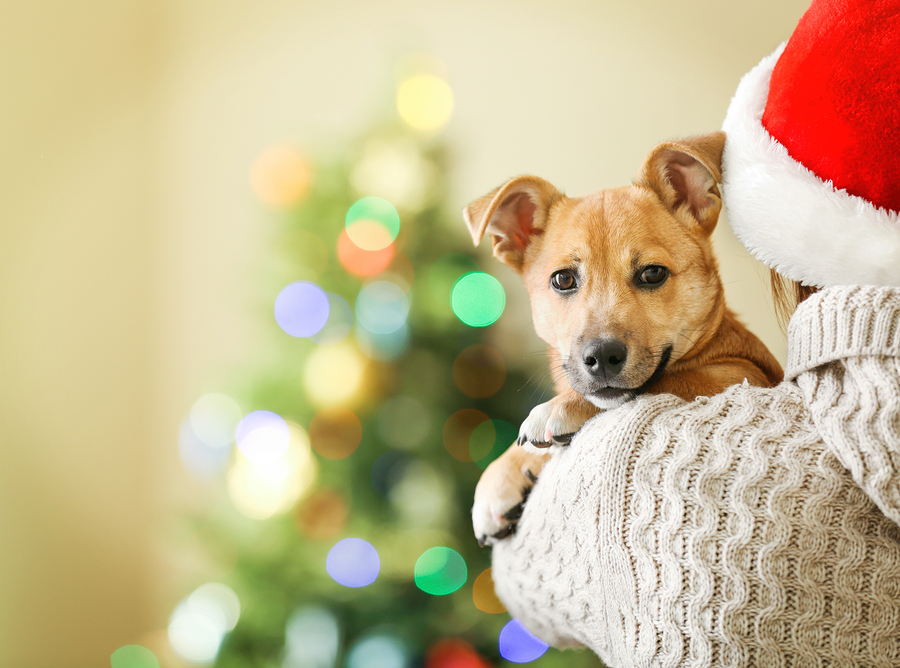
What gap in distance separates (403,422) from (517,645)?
3.13 feet

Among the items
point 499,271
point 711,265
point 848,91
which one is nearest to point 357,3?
point 499,271

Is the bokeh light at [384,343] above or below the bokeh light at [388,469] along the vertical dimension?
above

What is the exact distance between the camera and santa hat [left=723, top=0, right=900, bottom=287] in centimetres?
80

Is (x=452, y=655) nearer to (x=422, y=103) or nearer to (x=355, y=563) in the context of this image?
(x=355, y=563)

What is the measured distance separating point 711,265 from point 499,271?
128 centimetres

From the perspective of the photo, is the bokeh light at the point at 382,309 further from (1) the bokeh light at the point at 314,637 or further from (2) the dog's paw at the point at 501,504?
(1) the bokeh light at the point at 314,637

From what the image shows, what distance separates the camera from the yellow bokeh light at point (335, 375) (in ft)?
7.00

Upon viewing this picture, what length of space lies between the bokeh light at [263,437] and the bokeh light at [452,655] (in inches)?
36.8

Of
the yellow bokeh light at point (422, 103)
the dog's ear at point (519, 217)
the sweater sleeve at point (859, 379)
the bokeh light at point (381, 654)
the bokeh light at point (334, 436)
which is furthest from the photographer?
the yellow bokeh light at point (422, 103)

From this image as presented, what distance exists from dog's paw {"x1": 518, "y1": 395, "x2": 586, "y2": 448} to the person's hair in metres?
0.44

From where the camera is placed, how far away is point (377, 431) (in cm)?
214

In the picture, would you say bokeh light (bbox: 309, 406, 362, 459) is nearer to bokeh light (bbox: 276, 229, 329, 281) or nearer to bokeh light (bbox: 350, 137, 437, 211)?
bokeh light (bbox: 276, 229, 329, 281)

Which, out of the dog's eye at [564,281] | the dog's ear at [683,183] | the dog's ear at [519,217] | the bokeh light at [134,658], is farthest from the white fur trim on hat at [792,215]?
the bokeh light at [134,658]

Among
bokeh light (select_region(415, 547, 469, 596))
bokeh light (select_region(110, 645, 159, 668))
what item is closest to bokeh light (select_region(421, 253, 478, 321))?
bokeh light (select_region(415, 547, 469, 596))
